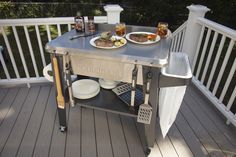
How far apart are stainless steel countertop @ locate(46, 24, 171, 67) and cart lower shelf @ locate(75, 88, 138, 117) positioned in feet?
1.64

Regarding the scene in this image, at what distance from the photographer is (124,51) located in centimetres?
134

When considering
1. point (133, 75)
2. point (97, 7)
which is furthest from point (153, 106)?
point (97, 7)

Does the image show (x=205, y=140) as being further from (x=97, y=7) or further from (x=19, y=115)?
(x=97, y=7)

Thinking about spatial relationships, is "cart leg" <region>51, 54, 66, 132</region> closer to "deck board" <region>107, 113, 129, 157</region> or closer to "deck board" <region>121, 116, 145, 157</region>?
"deck board" <region>107, 113, 129, 157</region>

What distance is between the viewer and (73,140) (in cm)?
172

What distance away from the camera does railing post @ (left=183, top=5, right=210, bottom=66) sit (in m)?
2.25

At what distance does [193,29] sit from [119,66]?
5.05ft

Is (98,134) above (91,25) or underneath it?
underneath

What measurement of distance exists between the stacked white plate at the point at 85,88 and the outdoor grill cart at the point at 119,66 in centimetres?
8

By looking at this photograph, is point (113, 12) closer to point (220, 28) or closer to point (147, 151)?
point (220, 28)

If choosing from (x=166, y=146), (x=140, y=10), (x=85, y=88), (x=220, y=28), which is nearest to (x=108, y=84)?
(x=85, y=88)

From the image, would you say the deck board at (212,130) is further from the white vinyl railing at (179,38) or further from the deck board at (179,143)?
the white vinyl railing at (179,38)

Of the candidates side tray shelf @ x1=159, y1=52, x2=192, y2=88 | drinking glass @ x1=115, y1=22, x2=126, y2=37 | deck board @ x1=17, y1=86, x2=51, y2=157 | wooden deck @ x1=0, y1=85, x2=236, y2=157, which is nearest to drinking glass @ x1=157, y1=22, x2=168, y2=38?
side tray shelf @ x1=159, y1=52, x2=192, y2=88

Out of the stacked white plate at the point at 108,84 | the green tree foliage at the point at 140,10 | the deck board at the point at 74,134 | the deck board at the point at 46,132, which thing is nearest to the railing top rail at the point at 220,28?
the stacked white plate at the point at 108,84
